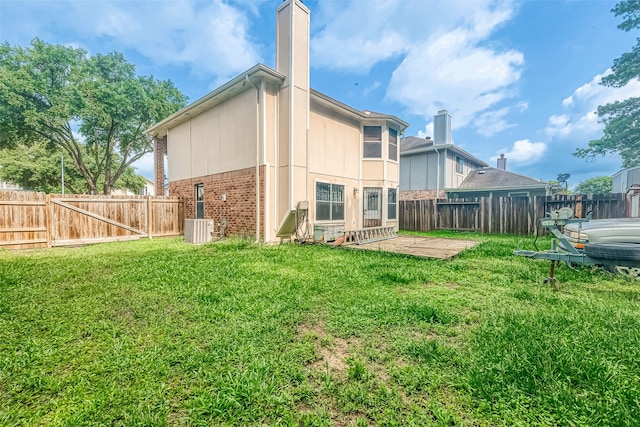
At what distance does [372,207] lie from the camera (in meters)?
12.6

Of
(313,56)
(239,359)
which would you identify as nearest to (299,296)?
(239,359)

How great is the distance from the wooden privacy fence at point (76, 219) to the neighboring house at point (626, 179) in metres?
19.8

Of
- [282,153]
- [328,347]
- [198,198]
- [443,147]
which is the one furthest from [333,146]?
[443,147]

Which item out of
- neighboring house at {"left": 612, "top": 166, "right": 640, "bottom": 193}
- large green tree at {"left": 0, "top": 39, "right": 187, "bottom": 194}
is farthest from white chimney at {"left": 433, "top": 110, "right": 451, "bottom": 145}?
large green tree at {"left": 0, "top": 39, "right": 187, "bottom": 194}

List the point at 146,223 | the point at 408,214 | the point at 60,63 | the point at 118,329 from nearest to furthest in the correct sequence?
the point at 118,329 → the point at 146,223 → the point at 408,214 → the point at 60,63

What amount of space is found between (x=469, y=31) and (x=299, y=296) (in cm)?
1046

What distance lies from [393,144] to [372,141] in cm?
131

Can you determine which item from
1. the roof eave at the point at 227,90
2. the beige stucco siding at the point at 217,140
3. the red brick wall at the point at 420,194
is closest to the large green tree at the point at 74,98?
the beige stucco siding at the point at 217,140

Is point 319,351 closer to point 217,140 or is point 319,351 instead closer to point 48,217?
point 217,140

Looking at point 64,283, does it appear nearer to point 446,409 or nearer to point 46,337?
point 46,337

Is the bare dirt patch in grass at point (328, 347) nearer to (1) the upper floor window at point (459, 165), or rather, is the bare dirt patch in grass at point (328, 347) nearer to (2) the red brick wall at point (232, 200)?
(2) the red brick wall at point (232, 200)

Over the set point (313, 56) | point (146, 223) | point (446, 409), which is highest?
point (313, 56)

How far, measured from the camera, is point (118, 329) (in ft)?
9.09

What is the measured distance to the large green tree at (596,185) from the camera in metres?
48.1
